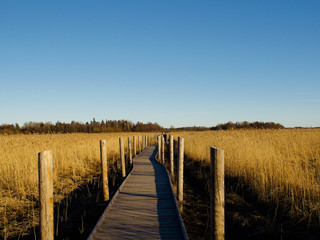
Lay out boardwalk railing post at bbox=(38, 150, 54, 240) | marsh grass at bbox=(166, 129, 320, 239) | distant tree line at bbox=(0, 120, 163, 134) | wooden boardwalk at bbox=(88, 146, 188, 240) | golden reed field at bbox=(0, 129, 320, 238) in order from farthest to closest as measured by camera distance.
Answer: distant tree line at bbox=(0, 120, 163, 134) < golden reed field at bbox=(0, 129, 320, 238) < marsh grass at bbox=(166, 129, 320, 239) < wooden boardwalk at bbox=(88, 146, 188, 240) < boardwalk railing post at bbox=(38, 150, 54, 240)

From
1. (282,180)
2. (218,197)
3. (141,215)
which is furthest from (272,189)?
(218,197)

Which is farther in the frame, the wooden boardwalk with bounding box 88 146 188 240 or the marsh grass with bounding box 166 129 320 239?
the marsh grass with bounding box 166 129 320 239

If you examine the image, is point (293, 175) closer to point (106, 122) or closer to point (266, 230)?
point (266, 230)

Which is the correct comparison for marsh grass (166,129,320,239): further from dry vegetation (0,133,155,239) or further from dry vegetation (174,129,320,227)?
dry vegetation (0,133,155,239)

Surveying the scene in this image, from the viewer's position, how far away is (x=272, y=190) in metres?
6.30

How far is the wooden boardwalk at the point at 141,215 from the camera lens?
13.9ft

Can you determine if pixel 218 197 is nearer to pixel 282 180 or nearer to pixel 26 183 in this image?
pixel 282 180

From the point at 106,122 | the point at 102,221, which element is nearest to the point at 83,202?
the point at 102,221

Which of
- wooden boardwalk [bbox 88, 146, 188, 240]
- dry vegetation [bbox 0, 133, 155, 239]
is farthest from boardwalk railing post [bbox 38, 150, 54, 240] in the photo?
dry vegetation [bbox 0, 133, 155, 239]

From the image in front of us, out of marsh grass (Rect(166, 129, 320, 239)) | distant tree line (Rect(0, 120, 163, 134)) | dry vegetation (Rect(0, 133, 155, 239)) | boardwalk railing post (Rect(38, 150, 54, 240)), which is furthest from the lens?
distant tree line (Rect(0, 120, 163, 134))

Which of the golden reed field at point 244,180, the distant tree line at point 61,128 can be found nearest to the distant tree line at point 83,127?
the distant tree line at point 61,128

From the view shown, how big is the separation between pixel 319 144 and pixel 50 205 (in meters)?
10.8

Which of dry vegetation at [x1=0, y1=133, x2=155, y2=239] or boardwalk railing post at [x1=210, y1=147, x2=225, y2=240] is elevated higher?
boardwalk railing post at [x1=210, y1=147, x2=225, y2=240]

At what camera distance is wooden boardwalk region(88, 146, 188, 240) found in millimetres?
4223
